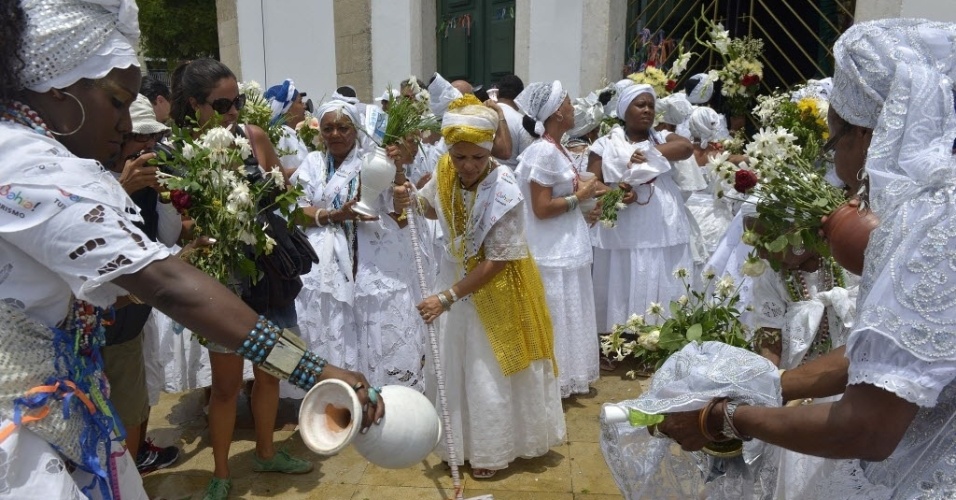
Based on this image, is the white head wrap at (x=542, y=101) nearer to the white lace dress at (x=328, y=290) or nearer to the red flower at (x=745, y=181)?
the white lace dress at (x=328, y=290)

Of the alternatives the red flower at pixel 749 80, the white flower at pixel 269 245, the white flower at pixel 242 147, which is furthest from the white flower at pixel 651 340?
the red flower at pixel 749 80

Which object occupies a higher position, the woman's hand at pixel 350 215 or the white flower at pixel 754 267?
the white flower at pixel 754 267

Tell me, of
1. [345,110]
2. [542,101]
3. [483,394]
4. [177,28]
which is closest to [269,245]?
[483,394]

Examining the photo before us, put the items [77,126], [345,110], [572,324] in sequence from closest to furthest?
1. [77,126]
2. [345,110]
3. [572,324]

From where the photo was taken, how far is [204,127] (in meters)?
3.57

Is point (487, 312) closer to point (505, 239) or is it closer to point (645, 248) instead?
point (505, 239)

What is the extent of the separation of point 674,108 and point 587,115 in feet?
2.72

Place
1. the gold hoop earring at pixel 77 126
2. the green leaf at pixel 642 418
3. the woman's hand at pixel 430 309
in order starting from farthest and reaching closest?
1. the woman's hand at pixel 430 309
2. the green leaf at pixel 642 418
3. the gold hoop earring at pixel 77 126

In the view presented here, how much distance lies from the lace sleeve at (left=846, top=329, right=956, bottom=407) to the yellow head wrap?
2.38 meters

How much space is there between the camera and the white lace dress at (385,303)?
15.1 ft

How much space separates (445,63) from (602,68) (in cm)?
310

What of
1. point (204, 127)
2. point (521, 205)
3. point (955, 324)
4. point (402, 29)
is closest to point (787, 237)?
point (955, 324)

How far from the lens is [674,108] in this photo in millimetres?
6555

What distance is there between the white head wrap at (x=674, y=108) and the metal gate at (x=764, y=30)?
1.56m
